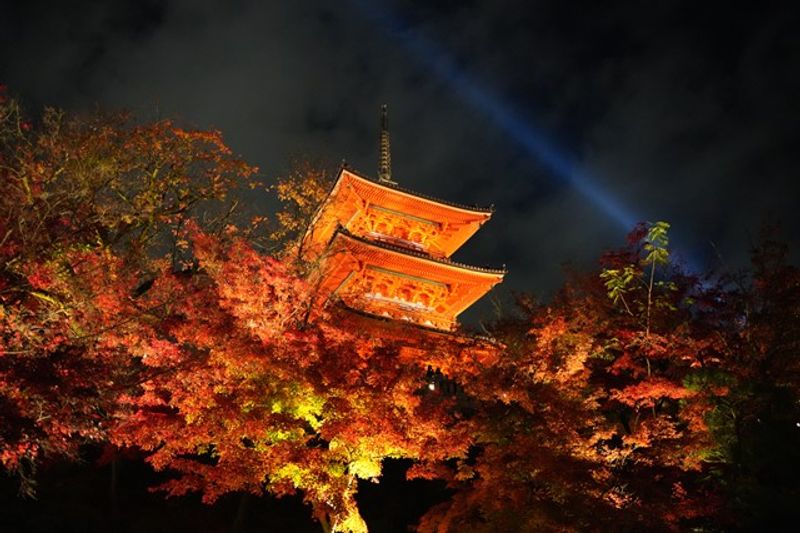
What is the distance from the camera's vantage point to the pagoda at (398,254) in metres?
25.6

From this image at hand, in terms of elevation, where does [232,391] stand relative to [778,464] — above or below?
below

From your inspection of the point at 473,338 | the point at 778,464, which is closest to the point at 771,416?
the point at 778,464

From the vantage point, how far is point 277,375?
12695 mm

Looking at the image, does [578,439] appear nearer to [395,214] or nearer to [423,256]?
[423,256]

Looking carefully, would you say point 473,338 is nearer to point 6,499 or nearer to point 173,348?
point 173,348

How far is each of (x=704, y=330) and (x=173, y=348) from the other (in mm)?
15246

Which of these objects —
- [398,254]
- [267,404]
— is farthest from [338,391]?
[398,254]

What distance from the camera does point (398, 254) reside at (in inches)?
1004

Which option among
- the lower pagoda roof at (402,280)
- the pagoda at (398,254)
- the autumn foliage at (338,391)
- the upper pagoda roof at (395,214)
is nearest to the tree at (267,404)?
the autumn foliage at (338,391)

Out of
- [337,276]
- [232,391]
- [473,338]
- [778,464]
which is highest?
[337,276]

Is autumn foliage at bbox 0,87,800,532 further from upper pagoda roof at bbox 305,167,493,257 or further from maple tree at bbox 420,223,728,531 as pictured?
upper pagoda roof at bbox 305,167,493,257

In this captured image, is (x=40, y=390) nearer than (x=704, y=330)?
Yes

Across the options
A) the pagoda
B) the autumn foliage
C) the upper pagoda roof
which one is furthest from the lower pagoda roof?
the autumn foliage

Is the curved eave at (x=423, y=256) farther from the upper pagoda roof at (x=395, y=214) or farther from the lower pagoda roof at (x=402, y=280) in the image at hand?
the upper pagoda roof at (x=395, y=214)
